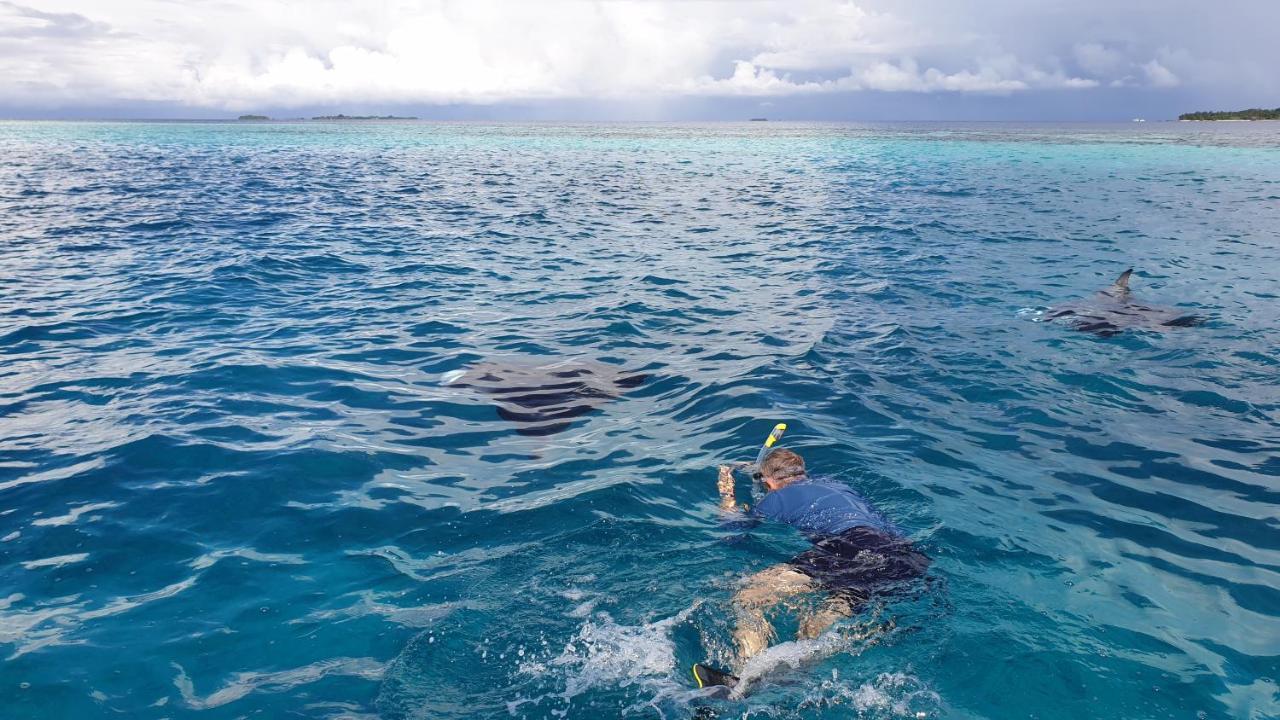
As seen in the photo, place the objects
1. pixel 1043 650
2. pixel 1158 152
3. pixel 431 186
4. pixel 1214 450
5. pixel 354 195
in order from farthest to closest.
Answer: pixel 1158 152 < pixel 431 186 < pixel 354 195 < pixel 1214 450 < pixel 1043 650

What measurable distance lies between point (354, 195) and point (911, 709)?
35867mm

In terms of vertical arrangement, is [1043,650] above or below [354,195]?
below

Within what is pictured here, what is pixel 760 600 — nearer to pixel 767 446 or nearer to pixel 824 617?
pixel 824 617

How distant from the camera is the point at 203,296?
52.1ft

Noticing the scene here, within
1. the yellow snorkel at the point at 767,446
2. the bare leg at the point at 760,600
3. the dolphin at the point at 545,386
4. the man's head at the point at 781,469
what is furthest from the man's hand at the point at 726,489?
the dolphin at the point at 545,386

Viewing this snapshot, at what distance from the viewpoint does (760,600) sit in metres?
5.78

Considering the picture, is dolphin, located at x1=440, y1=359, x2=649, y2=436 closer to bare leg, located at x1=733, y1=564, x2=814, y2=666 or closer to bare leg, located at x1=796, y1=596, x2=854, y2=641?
bare leg, located at x1=733, y1=564, x2=814, y2=666

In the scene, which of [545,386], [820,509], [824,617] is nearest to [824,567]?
[824,617]

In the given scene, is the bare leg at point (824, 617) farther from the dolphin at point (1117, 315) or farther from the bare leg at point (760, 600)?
the dolphin at point (1117, 315)

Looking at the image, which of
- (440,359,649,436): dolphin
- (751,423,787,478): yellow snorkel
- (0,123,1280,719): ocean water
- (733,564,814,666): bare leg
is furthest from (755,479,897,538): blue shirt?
(440,359,649,436): dolphin

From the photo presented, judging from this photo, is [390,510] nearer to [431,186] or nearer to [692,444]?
[692,444]

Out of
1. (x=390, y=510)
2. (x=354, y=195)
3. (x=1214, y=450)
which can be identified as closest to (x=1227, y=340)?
(x=1214, y=450)

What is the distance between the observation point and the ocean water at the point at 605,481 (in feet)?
16.8

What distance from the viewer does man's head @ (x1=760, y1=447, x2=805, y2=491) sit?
746 centimetres
